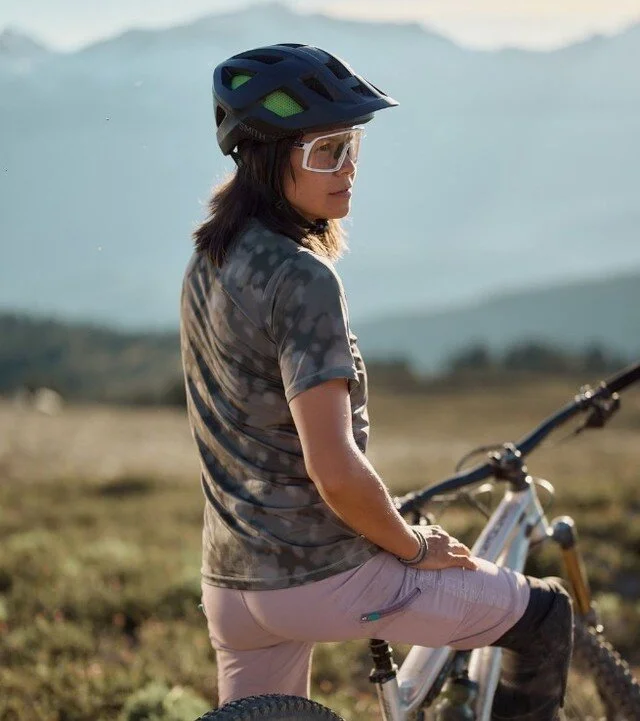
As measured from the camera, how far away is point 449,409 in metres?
39.6

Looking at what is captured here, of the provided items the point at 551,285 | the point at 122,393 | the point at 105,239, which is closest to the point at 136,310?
the point at 551,285

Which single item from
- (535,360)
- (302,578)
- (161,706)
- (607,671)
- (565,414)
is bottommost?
(535,360)

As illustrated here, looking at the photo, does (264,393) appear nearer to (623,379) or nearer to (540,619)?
(540,619)

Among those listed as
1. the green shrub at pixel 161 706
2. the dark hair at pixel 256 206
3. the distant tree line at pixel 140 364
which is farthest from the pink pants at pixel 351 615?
the distant tree line at pixel 140 364

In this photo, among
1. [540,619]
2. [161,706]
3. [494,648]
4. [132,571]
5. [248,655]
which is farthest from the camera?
Result: [132,571]

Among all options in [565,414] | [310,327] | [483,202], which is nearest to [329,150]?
[310,327]

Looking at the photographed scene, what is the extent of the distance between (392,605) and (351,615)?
12 cm

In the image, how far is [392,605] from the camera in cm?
280

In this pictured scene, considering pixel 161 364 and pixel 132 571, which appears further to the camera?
pixel 161 364

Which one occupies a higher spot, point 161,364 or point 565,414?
point 565,414

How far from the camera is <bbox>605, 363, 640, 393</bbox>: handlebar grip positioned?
402cm

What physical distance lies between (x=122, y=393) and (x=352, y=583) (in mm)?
38340

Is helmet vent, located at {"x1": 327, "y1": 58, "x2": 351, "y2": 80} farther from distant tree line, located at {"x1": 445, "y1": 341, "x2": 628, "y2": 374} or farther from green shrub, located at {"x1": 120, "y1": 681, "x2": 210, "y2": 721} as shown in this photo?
distant tree line, located at {"x1": 445, "y1": 341, "x2": 628, "y2": 374}

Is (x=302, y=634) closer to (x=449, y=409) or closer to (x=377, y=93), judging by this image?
(x=377, y=93)
